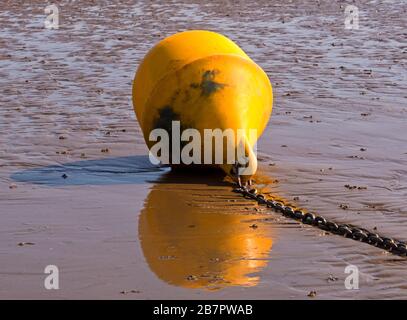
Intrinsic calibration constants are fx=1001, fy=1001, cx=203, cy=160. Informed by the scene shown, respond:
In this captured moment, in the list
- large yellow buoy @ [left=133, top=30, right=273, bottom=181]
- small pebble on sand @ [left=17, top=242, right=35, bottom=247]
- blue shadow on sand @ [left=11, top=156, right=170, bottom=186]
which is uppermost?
large yellow buoy @ [left=133, top=30, right=273, bottom=181]

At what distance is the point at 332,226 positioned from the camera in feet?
22.3

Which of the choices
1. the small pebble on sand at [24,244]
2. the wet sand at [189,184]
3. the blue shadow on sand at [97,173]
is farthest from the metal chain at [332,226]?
the small pebble on sand at [24,244]

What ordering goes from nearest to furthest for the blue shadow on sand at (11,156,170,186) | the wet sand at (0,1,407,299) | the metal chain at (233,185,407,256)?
the wet sand at (0,1,407,299) → the metal chain at (233,185,407,256) → the blue shadow on sand at (11,156,170,186)

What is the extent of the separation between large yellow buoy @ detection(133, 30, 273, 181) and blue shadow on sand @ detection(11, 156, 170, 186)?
12.5 inches

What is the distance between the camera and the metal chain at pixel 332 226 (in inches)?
252

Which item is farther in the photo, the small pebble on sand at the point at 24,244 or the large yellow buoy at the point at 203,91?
the large yellow buoy at the point at 203,91

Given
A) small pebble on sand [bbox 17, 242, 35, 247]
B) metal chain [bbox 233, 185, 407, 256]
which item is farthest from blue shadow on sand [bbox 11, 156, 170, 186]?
small pebble on sand [bbox 17, 242, 35, 247]

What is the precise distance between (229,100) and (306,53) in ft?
20.3

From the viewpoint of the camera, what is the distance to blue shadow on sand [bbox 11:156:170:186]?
8.14m

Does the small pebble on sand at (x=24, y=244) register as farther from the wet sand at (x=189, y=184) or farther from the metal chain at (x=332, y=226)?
the metal chain at (x=332, y=226)

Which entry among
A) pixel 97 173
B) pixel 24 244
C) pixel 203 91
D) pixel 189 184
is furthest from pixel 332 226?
pixel 97 173

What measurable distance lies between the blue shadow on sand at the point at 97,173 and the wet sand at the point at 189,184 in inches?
0.7

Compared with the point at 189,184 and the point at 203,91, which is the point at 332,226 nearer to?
the point at 189,184

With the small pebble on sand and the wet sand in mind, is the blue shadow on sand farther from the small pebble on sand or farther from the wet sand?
the small pebble on sand
